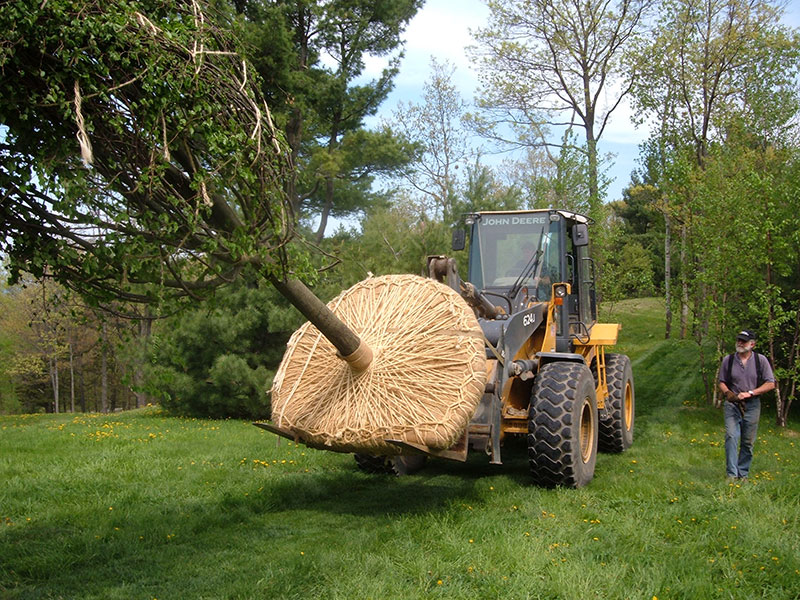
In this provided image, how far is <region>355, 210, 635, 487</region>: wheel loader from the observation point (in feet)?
22.6

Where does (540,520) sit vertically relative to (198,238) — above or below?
below

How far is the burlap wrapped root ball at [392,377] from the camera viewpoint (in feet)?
19.1

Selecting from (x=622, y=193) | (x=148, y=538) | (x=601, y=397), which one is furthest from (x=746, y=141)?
(x=622, y=193)

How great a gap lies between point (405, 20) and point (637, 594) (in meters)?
19.1

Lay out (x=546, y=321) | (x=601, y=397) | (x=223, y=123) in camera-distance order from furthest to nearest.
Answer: (x=601, y=397), (x=546, y=321), (x=223, y=123)

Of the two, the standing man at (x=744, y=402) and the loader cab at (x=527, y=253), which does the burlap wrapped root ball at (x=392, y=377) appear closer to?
the loader cab at (x=527, y=253)

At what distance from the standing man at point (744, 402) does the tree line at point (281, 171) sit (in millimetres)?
4086

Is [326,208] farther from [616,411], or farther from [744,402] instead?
[744,402]

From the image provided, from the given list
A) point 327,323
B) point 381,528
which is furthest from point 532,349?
point 327,323

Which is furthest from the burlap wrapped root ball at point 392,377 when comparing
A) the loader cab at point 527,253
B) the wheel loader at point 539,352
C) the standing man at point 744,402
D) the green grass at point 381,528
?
the standing man at point 744,402

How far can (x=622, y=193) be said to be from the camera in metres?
45.3

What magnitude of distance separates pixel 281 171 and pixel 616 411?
6.63m

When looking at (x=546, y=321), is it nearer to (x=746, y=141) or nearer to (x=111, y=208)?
(x=111, y=208)

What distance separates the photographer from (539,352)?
8.16 meters
